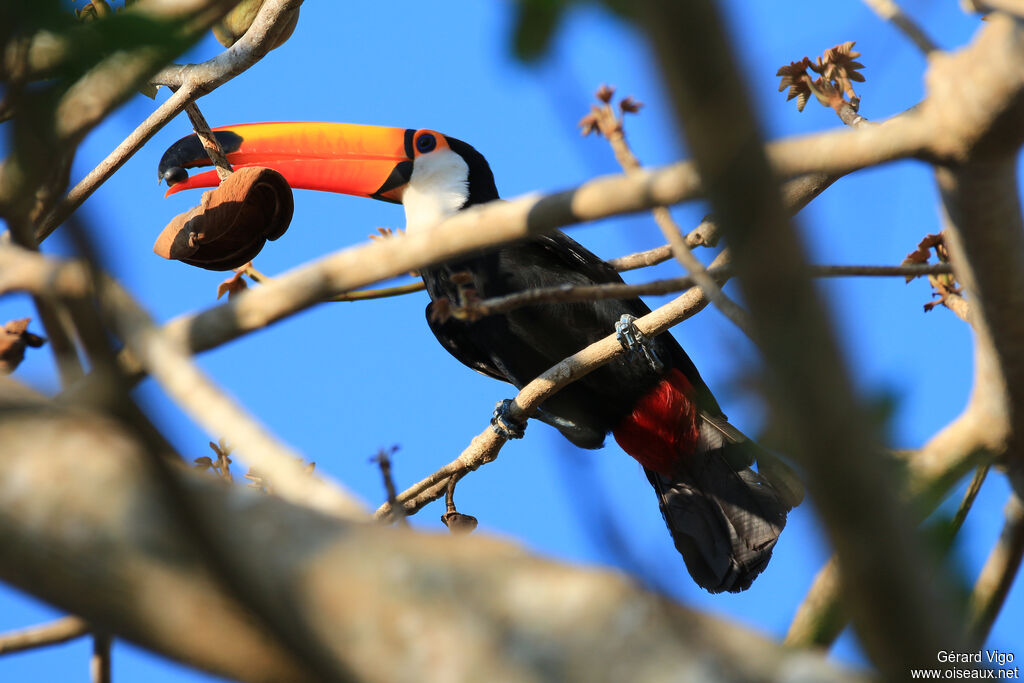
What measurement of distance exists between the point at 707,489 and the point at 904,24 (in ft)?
10.8

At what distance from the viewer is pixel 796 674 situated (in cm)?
111

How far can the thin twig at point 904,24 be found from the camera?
1.72 meters

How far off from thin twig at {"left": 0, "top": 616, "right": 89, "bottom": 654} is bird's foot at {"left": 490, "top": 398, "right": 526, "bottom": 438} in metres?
1.86

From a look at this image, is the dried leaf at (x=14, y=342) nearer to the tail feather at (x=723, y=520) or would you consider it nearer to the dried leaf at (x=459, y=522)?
the dried leaf at (x=459, y=522)

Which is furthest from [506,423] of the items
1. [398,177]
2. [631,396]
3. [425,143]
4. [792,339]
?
[792,339]

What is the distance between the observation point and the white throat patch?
5.61 meters

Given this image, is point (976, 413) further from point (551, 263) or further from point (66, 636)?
point (551, 263)

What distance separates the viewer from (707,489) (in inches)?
189

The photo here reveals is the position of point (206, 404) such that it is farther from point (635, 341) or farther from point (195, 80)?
point (635, 341)

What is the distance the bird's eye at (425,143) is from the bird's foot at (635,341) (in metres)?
2.05

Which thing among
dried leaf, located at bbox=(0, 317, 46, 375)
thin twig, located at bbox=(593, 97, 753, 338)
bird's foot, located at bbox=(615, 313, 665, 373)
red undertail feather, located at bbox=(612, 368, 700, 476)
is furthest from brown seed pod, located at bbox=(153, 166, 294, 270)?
red undertail feather, located at bbox=(612, 368, 700, 476)

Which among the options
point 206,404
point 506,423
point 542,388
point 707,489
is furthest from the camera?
point 707,489

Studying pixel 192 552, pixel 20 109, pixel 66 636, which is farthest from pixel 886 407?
pixel 66 636

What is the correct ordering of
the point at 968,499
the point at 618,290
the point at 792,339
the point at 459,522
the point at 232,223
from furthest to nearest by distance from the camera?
the point at 232,223 < the point at 459,522 < the point at 968,499 < the point at 618,290 < the point at 792,339
